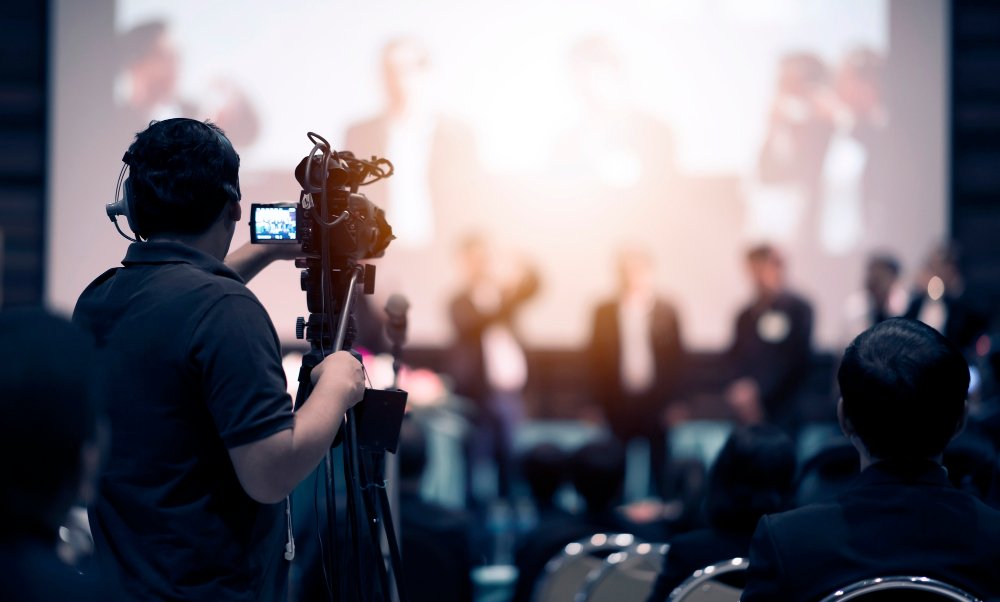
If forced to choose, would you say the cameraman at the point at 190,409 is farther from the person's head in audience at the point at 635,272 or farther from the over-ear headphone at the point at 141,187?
the person's head in audience at the point at 635,272

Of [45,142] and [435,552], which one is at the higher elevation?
[45,142]

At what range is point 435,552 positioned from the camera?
2.76m

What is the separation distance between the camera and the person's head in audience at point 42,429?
3.07 feet

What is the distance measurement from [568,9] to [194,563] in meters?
5.64

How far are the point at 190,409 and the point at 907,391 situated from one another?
3.11ft

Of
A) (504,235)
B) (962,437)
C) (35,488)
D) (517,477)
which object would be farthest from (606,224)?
(35,488)

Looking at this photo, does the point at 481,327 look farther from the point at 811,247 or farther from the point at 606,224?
the point at 811,247

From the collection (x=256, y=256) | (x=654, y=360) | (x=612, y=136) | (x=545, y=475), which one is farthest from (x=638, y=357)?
(x=256, y=256)

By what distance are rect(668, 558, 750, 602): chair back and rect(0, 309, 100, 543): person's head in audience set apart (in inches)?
39.3

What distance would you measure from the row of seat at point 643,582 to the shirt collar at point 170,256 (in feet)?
2.81

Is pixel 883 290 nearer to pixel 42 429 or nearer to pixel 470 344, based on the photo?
pixel 470 344

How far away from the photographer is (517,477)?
19.6 feet

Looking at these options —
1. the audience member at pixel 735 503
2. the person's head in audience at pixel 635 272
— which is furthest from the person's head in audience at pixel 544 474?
the person's head in audience at pixel 635 272

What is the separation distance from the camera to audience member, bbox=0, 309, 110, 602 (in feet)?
2.99
